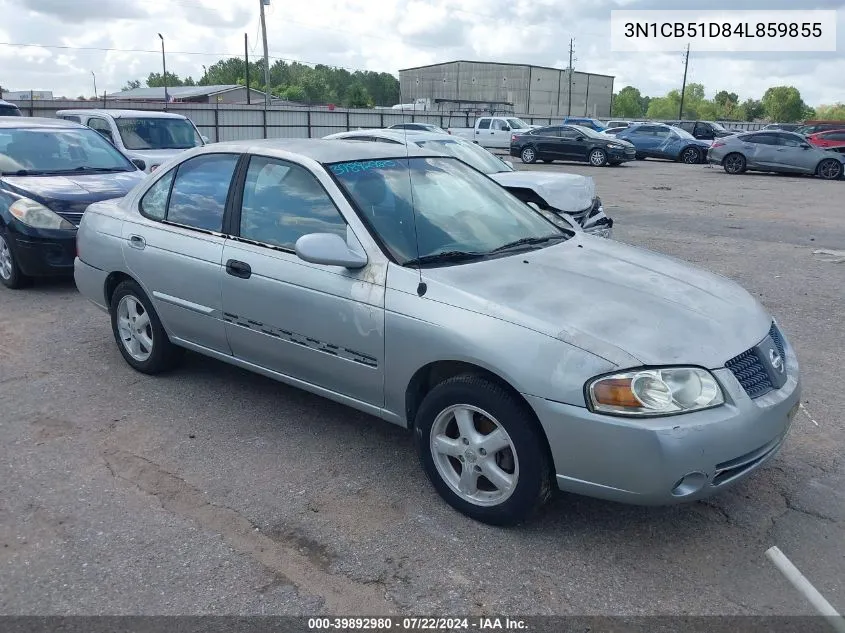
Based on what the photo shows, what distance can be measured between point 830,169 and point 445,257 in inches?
930

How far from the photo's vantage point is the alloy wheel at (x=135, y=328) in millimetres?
5113

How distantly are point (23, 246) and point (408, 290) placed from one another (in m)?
5.45

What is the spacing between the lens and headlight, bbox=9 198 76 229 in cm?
731

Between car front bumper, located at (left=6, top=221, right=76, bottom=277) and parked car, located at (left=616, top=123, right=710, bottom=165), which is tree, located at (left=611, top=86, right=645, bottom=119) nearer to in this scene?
parked car, located at (left=616, top=123, right=710, bottom=165)

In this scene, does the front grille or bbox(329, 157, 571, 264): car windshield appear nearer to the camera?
the front grille

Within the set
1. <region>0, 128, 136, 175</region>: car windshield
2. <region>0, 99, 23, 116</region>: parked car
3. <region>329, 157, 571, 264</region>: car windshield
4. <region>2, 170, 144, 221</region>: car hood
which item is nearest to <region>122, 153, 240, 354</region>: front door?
<region>329, 157, 571, 264</region>: car windshield

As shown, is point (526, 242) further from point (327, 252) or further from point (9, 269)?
point (9, 269)

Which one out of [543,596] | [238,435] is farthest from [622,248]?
[238,435]

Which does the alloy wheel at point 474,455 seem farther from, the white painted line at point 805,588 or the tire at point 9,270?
the tire at point 9,270

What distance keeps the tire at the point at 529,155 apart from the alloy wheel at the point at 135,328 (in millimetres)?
25062

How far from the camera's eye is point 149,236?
487 cm

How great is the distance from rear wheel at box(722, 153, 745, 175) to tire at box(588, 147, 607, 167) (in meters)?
4.32

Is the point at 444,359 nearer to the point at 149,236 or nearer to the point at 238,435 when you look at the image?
the point at 238,435

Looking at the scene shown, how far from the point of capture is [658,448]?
9.37ft
